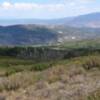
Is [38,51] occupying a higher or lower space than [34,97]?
lower

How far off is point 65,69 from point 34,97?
5.98 metres

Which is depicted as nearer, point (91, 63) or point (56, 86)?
point (56, 86)

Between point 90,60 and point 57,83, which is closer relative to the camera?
point 57,83

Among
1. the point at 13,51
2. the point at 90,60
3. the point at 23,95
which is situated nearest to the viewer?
the point at 23,95

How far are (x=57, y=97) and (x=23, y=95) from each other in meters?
1.43

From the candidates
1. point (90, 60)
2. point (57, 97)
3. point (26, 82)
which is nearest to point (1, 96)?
point (57, 97)

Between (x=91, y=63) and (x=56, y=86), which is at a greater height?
(x=56, y=86)

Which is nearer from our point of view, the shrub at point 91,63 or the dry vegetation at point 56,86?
the dry vegetation at point 56,86

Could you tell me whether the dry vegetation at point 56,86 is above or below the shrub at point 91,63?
above

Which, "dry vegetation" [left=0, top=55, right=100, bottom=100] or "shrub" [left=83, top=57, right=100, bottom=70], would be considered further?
"shrub" [left=83, top=57, right=100, bottom=70]

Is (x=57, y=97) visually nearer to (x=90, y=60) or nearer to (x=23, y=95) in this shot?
(x=23, y=95)

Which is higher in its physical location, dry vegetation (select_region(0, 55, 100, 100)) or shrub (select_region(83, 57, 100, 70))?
dry vegetation (select_region(0, 55, 100, 100))

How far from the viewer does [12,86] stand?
1569 centimetres

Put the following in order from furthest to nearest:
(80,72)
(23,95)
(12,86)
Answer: (80,72), (12,86), (23,95)
